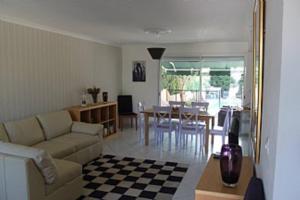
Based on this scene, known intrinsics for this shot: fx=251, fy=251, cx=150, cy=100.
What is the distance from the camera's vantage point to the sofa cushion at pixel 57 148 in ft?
12.3

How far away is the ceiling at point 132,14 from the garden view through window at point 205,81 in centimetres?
197

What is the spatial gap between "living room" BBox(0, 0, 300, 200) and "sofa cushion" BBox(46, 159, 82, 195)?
2cm

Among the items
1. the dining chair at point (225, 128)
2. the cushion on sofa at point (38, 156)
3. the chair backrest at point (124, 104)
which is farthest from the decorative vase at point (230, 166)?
the chair backrest at point (124, 104)

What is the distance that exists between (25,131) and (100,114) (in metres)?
2.26

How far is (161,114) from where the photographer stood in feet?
18.1

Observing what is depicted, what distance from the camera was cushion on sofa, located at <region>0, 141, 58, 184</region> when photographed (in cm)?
259

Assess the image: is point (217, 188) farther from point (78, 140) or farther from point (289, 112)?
point (78, 140)

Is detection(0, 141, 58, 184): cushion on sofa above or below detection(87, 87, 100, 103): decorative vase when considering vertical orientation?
below

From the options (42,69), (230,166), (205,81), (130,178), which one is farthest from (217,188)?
(205,81)

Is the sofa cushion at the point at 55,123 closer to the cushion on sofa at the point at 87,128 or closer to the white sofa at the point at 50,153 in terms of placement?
the white sofa at the point at 50,153

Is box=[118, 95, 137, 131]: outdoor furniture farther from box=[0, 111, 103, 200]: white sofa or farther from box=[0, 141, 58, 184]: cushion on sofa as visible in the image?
box=[0, 141, 58, 184]: cushion on sofa

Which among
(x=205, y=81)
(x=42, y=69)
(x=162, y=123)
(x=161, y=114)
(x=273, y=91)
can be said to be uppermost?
(x=42, y=69)

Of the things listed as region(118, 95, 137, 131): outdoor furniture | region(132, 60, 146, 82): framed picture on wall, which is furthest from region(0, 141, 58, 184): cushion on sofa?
region(132, 60, 146, 82): framed picture on wall

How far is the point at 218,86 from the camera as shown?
6910 mm
